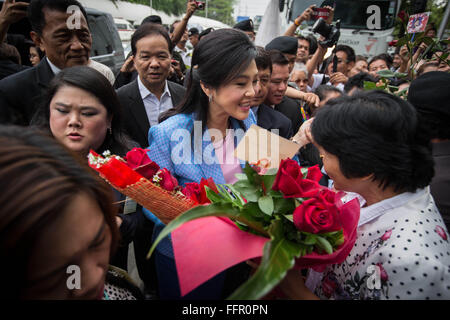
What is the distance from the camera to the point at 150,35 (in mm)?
2707

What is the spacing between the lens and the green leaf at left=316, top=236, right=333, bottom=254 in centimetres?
88

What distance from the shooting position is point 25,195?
23.0 inches

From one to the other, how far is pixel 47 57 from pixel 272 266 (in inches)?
98.4

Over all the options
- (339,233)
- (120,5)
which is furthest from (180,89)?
(120,5)

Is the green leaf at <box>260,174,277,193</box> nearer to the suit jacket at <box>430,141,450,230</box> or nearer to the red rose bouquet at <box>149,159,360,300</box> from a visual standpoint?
the red rose bouquet at <box>149,159,360,300</box>

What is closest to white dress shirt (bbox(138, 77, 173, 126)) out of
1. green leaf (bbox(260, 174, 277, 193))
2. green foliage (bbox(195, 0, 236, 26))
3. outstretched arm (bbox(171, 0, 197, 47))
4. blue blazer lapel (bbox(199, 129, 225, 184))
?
blue blazer lapel (bbox(199, 129, 225, 184))

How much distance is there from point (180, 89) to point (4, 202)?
103 inches

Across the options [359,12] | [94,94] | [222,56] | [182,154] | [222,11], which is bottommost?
[182,154]

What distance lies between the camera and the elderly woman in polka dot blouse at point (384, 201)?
959 millimetres

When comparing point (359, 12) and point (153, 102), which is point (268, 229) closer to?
point (153, 102)

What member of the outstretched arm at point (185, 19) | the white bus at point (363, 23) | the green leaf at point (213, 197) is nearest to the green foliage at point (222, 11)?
the white bus at point (363, 23)

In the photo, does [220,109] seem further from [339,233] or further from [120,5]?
[120,5]

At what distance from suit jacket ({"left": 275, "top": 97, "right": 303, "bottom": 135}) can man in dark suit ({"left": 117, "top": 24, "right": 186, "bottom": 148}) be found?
3.93 feet

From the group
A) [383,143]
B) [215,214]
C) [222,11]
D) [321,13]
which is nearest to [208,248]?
[215,214]
